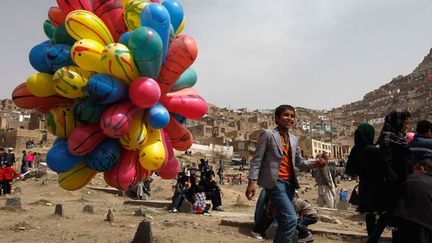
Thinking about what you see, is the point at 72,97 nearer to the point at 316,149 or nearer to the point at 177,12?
the point at 177,12

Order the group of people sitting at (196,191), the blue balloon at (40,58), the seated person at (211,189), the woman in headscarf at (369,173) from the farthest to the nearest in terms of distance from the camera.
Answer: the seated person at (211,189) < the group of people sitting at (196,191) < the woman in headscarf at (369,173) < the blue balloon at (40,58)

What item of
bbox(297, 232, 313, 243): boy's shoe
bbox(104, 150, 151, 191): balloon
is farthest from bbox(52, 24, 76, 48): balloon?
bbox(297, 232, 313, 243): boy's shoe

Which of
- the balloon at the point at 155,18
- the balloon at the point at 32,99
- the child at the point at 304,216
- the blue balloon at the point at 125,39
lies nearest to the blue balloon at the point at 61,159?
the balloon at the point at 32,99

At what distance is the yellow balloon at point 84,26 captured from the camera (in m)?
3.82

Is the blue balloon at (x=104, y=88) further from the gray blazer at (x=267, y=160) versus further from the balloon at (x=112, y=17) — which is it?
the gray blazer at (x=267, y=160)

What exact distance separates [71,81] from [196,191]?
6745mm

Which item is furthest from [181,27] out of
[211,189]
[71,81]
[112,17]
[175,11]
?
[211,189]

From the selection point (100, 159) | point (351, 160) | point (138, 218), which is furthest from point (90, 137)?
point (138, 218)

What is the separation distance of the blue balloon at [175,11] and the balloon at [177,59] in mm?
428

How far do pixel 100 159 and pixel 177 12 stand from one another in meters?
1.68

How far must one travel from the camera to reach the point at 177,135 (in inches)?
177

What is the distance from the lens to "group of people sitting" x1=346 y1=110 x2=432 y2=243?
12.9 ft

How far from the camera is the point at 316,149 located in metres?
79.5

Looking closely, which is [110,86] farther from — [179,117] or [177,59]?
[179,117]
